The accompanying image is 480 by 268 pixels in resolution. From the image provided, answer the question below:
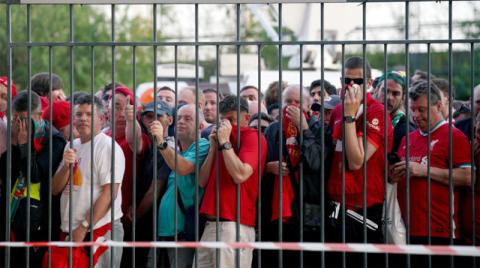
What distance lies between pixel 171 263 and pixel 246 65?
43.0 feet

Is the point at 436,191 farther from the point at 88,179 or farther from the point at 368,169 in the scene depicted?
the point at 88,179

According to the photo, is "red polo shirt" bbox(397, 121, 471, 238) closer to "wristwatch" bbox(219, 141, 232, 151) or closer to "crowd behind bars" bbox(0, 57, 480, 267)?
"crowd behind bars" bbox(0, 57, 480, 267)

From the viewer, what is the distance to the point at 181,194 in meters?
8.75

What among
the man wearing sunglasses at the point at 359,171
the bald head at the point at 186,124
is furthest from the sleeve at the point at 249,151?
the bald head at the point at 186,124

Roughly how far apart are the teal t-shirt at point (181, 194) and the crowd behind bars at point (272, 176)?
0.03 ft

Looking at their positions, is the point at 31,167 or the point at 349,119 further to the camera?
the point at 31,167

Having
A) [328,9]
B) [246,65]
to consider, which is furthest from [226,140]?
[246,65]

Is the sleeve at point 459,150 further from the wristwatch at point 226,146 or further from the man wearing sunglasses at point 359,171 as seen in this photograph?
the wristwatch at point 226,146

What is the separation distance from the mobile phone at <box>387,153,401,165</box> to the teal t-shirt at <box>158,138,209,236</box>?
130cm

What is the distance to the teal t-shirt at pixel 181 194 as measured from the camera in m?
8.57

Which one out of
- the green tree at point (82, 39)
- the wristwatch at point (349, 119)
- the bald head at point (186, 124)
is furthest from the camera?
the green tree at point (82, 39)

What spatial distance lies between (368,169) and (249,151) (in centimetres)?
85

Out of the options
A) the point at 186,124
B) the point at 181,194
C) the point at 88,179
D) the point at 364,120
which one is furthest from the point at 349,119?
the point at 88,179

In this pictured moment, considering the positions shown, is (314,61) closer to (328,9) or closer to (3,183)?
(328,9)
